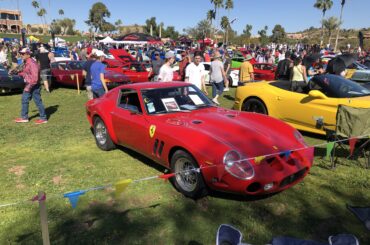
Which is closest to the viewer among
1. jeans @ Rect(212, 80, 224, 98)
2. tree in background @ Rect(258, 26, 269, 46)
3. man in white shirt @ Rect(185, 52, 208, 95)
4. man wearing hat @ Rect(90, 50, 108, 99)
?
man wearing hat @ Rect(90, 50, 108, 99)

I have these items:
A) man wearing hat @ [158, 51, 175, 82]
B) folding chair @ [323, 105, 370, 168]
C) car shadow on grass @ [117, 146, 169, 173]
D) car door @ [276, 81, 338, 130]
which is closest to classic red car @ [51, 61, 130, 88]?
man wearing hat @ [158, 51, 175, 82]

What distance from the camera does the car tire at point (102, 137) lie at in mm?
6031

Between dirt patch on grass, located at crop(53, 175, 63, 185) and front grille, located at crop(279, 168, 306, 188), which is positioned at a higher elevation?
front grille, located at crop(279, 168, 306, 188)

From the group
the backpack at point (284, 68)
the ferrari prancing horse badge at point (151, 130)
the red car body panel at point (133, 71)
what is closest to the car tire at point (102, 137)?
the ferrari prancing horse badge at point (151, 130)

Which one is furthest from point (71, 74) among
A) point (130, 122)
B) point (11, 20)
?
point (11, 20)

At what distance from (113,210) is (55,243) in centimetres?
80

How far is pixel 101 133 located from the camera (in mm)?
6285

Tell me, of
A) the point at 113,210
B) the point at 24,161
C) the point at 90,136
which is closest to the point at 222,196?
the point at 113,210

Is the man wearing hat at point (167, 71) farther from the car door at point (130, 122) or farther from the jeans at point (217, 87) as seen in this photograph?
the car door at point (130, 122)

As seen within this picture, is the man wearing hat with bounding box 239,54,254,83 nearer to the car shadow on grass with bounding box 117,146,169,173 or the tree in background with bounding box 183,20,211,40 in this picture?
the car shadow on grass with bounding box 117,146,169,173

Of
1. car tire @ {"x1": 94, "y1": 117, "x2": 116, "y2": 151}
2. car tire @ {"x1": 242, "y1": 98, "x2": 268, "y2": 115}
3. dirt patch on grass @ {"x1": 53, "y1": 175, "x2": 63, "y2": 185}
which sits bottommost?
dirt patch on grass @ {"x1": 53, "y1": 175, "x2": 63, "y2": 185}

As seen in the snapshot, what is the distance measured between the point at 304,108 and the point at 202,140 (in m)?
3.70

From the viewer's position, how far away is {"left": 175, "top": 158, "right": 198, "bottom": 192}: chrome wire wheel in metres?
4.12

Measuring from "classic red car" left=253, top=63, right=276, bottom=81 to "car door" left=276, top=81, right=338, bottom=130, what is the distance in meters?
8.11
